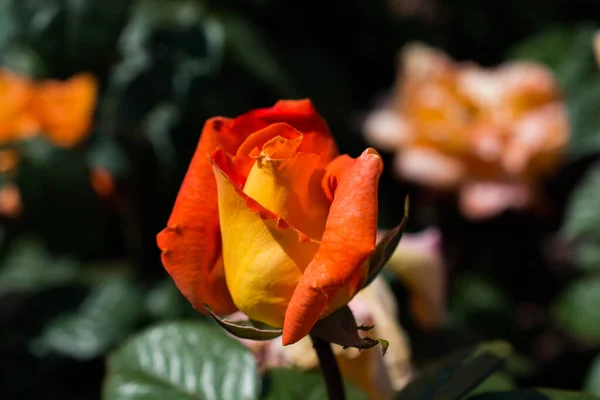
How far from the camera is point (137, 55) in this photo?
38.4 inches

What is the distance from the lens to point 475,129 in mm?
1141

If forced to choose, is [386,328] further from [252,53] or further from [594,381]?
[252,53]

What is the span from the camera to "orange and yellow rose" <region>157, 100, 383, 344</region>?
39cm

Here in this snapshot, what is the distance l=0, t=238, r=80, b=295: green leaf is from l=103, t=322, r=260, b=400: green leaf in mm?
564

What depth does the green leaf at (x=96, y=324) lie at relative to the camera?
1.02 metres

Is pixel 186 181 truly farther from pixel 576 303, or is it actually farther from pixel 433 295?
pixel 576 303

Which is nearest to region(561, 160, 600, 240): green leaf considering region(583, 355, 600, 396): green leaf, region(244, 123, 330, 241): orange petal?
region(583, 355, 600, 396): green leaf

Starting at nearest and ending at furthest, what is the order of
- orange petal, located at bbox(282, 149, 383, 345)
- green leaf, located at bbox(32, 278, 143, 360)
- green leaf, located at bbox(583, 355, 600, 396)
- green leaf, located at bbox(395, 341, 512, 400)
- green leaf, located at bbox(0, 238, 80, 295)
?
1. orange petal, located at bbox(282, 149, 383, 345)
2. green leaf, located at bbox(395, 341, 512, 400)
3. green leaf, located at bbox(583, 355, 600, 396)
4. green leaf, located at bbox(32, 278, 143, 360)
5. green leaf, located at bbox(0, 238, 80, 295)

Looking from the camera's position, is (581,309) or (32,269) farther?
(32,269)

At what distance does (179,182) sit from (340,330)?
62cm

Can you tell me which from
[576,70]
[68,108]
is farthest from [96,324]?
[576,70]

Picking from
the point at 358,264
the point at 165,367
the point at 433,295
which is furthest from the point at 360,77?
the point at 358,264

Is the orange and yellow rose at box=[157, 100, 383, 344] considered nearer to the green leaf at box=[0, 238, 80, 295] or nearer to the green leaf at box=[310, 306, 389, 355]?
the green leaf at box=[310, 306, 389, 355]

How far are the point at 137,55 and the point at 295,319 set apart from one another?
666 millimetres
